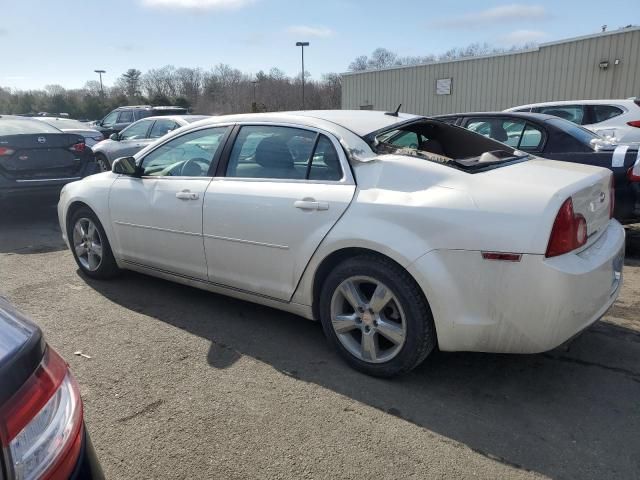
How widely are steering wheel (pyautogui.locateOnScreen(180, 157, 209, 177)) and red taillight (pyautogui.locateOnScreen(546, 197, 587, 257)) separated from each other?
2448mm

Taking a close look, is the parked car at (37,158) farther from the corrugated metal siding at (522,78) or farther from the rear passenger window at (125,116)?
the corrugated metal siding at (522,78)

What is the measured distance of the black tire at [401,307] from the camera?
2779mm

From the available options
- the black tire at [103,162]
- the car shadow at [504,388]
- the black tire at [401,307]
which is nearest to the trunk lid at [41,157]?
the black tire at [103,162]

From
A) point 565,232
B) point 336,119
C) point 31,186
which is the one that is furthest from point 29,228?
point 565,232

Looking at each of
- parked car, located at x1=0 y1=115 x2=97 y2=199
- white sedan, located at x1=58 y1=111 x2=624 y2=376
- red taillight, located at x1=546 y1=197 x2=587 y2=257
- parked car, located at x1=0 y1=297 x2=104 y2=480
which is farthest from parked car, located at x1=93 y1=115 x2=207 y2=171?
parked car, located at x1=0 y1=297 x2=104 y2=480

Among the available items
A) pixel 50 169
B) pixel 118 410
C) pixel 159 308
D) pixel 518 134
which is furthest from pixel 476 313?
pixel 50 169

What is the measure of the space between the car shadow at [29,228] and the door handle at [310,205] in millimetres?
4159

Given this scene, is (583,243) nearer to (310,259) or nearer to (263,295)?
(310,259)

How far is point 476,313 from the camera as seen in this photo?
264 centimetres

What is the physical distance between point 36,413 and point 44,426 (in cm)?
5

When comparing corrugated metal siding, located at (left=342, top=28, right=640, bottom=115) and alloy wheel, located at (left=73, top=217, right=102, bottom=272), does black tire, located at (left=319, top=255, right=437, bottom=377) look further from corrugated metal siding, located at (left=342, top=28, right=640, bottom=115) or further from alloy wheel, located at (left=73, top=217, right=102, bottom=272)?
corrugated metal siding, located at (left=342, top=28, right=640, bottom=115)

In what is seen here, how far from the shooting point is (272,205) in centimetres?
330

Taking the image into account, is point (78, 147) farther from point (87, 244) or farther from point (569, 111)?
point (569, 111)

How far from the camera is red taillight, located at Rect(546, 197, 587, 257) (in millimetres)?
2482
